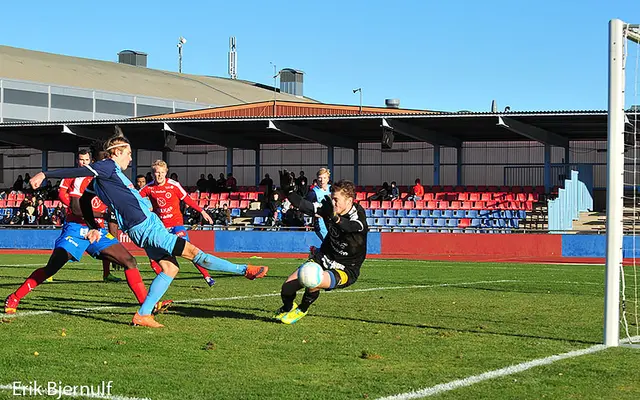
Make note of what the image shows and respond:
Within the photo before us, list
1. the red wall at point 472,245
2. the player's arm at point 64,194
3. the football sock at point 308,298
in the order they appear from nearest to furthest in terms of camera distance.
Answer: the football sock at point 308,298 < the player's arm at point 64,194 < the red wall at point 472,245

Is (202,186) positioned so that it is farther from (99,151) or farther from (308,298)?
(308,298)

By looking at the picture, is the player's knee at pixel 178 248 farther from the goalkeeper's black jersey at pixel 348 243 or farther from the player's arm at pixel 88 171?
the goalkeeper's black jersey at pixel 348 243

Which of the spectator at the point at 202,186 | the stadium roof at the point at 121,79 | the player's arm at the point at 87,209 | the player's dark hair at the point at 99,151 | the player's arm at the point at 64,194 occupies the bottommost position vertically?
the player's arm at the point at 87,209

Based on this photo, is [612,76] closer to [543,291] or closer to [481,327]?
[481,327]

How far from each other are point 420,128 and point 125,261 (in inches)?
1119

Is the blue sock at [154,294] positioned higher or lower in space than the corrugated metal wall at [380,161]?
lower

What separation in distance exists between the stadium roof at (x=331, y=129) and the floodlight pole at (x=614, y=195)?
24523mm

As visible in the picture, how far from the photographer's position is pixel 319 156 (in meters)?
45.8

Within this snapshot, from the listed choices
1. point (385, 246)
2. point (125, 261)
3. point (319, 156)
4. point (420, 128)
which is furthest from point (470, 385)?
point (319, 156)

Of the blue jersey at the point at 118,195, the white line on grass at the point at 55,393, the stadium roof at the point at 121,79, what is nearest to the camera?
the white line on grass at the point at 55,393

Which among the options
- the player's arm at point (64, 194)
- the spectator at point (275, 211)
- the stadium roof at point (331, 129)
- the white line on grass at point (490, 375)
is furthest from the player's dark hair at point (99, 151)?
the stadium roof at point (331, 129)

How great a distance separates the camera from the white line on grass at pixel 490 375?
6191 millimetres

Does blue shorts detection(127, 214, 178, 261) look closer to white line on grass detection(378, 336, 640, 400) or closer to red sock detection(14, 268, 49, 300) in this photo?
red sock detection(14, 268, 49, 300)

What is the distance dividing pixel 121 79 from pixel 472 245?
4773cm
